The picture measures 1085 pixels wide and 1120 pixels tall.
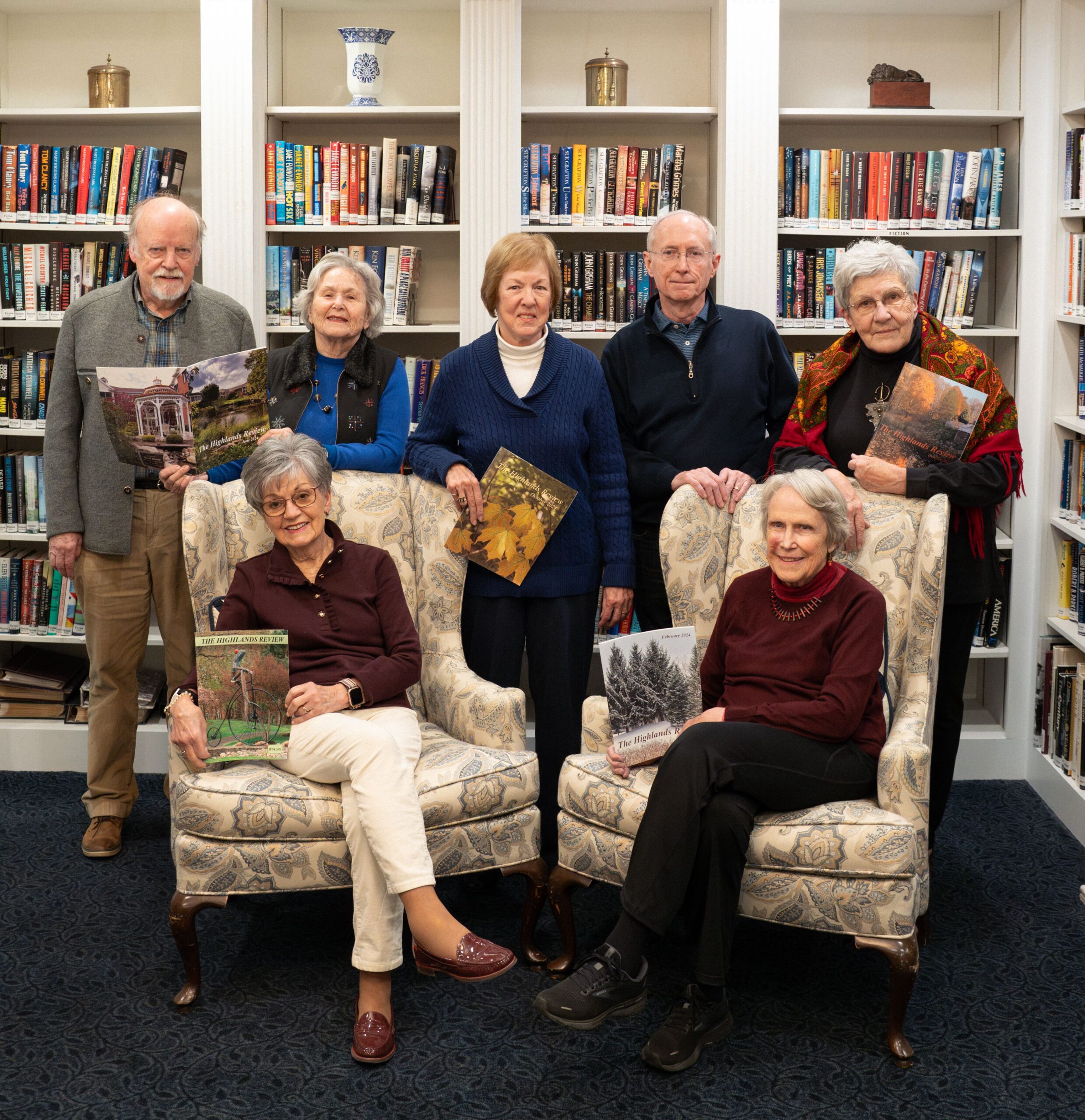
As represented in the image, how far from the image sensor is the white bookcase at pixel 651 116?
3.72 metres

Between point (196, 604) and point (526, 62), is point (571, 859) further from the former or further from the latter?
point (526, 62)

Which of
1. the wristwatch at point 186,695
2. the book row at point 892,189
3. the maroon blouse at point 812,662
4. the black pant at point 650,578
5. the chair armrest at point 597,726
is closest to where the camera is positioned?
the maroon blouse at point 812,662

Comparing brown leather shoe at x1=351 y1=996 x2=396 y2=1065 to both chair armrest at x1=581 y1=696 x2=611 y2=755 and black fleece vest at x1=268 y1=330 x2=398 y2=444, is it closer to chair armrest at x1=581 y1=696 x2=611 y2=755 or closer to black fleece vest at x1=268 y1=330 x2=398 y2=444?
chair armrest at x1=581 y1=696 x2=611 y2=755

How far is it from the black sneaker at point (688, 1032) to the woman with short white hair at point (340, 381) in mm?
1489

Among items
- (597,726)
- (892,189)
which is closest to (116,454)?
(597,726)

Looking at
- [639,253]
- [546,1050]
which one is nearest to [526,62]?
[639,253]

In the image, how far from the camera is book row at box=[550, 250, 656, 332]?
389cm

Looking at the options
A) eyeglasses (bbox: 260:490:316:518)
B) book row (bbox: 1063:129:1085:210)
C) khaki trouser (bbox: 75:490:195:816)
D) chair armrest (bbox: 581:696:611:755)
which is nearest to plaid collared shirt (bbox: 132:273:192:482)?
khaki trouser (bbox: 75:490:195:816)

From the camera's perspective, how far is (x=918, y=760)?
2.44m

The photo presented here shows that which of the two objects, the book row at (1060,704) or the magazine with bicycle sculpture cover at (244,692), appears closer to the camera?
the magazine with bicycle sculpture cover at (244,692)

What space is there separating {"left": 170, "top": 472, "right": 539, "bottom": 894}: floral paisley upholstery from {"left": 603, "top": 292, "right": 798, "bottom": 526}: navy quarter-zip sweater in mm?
517

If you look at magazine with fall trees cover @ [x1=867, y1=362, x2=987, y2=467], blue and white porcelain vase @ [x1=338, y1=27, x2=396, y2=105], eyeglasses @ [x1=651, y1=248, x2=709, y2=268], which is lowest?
magazine with fall trees cover @ [x1=867, y1=362, x2=987, y2=467]

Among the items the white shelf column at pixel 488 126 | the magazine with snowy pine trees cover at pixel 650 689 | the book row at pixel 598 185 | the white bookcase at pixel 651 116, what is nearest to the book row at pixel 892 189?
the white bookcase at pixel 651 116

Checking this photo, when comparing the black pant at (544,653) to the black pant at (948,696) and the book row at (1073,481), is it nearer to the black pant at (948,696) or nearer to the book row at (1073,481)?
the black pant at (948,696)
